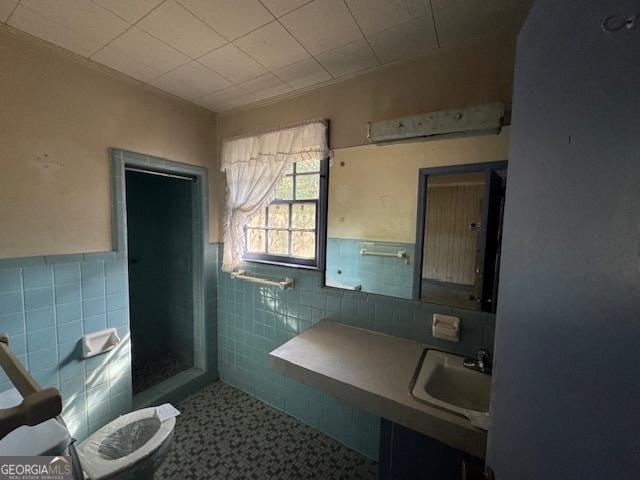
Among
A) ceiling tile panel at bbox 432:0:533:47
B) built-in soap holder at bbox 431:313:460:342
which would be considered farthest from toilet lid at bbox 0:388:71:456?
ceiling tile panel at bbox 432:0:533:47

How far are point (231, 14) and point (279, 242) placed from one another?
4.30ft

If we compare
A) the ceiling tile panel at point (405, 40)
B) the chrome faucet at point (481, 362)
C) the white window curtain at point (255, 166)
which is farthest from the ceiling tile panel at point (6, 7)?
the chrome faucet at point (481, 362)

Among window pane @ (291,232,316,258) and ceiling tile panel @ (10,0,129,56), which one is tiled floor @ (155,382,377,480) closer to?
window pane @ (291,232,316,258)

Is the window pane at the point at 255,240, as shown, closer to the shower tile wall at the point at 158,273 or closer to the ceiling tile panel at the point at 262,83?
the shower tile wall at the point at 158,273

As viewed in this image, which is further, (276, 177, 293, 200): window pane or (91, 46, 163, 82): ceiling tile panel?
(276, 177, 293, 200): window pane

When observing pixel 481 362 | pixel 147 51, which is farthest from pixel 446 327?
pixel 147 51

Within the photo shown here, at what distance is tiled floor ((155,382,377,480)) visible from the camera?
145 cm

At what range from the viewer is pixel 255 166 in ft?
6.19

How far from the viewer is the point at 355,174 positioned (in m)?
1.55

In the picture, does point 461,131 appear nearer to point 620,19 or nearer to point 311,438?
point 620,19

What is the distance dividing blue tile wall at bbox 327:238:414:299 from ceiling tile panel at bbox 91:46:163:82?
1.50 metres

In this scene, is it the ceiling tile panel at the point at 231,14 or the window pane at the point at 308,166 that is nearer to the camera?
the ceiling tile panel at the point at 231,14

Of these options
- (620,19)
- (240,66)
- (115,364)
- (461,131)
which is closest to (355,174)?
(461,131)

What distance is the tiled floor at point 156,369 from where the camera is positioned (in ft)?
7.09
